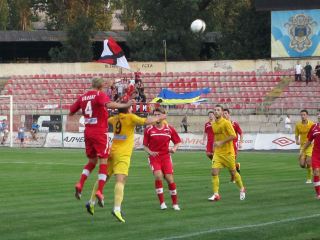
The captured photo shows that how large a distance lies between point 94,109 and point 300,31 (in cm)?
4219

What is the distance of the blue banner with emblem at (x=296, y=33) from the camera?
5644 cm

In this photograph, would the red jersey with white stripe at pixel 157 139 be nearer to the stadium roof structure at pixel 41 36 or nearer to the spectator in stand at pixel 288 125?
the spectator in stand at pixel 288 125

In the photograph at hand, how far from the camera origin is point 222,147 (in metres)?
21.1

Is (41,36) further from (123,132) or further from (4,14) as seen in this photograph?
(123,132)

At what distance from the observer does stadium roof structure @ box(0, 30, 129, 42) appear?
73812 millimetres

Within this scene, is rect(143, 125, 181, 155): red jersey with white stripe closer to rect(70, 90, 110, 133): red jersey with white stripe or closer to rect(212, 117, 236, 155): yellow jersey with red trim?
rect(212, 117, 236, 155): yellow jersey with red trim

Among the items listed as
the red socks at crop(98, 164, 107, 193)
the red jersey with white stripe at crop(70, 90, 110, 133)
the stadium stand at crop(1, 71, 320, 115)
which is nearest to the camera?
the red jersey with white stripe at crop(70, 90, 110, 133)

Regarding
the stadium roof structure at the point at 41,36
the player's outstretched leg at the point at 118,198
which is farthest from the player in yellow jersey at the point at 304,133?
the stadium roof structure at the point at 41,36

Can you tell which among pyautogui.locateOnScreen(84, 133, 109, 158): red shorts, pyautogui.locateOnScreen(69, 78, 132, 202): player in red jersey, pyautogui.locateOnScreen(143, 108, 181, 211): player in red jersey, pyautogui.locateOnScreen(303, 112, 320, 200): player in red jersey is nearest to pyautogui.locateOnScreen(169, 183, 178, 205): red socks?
pyautogui.locateOnScreen(143, 108, 181, 211): player in red jersey

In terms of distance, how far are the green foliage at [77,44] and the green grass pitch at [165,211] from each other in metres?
41.5

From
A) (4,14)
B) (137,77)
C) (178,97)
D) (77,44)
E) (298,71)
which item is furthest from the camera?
(4,14)

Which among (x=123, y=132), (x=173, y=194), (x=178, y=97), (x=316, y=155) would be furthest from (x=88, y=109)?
(x=178, y=97)

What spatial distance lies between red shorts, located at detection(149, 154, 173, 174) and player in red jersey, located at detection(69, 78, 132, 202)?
2.43 metres

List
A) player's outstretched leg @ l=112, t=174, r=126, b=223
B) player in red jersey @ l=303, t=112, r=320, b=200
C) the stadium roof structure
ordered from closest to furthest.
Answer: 1. player's outstretched leg @ l=112, t=174, r=126, b=223
2. player in red jersey @ l=303, t=112, r=320, b=200
3. the stadium roof structure
